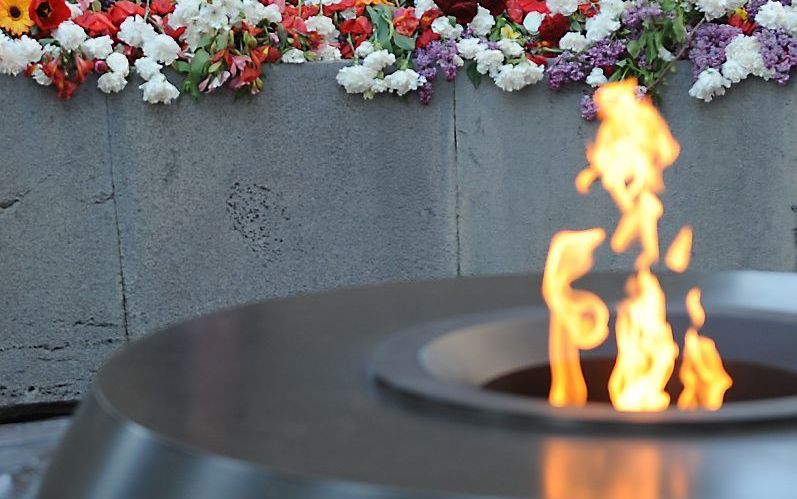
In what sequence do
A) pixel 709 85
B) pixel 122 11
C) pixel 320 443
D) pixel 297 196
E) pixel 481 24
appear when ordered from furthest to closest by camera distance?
pixel 481 24 → pixel 122 11 → pixel 297 196 → pixel 709 85 → pixel 320 443

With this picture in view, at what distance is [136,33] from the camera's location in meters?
3.44

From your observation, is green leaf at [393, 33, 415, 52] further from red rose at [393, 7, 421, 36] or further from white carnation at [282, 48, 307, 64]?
white carnation at [282, 48, 307, 64]

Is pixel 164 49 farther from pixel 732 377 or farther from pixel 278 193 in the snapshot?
pixel 732 377

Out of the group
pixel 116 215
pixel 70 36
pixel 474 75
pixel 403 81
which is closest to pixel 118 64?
pixel 70 36

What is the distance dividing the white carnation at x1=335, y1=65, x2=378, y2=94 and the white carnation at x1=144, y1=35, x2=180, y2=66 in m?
0.44

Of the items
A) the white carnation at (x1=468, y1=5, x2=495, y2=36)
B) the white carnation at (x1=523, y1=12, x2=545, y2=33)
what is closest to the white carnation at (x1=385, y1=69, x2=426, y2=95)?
the white carnation at (x1=468, y1=5, x2=495, y2=36)

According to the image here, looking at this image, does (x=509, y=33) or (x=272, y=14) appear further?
(x=509, y=33)

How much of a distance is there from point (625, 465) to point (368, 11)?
268 centimetres

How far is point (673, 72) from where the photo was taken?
3.44 meters

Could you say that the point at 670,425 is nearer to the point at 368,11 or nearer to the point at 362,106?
the point at 362,106

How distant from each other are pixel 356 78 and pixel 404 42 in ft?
0.77

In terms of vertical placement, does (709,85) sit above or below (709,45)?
below

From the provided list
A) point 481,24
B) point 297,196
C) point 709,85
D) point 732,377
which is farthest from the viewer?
point 481,24

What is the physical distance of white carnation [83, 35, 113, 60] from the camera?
10.9 feet
